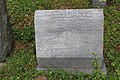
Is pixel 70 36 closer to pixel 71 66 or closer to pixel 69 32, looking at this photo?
pixel 69 32

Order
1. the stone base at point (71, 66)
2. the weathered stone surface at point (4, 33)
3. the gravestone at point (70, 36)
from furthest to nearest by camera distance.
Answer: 1. the weathered stone surface at point (4, 33)
2. the stone base at point (71, 66)
3. the gravestone at point (70, 36)

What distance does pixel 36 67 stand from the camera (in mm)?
4406

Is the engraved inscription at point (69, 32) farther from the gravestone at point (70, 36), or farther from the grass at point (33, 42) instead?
the grass at point (33, 42)

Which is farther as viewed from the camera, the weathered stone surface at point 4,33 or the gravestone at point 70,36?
the weathered stone surface at point 4,33

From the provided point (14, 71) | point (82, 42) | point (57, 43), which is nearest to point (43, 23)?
point (57, 43)

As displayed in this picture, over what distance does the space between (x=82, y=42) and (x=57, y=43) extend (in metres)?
0.38

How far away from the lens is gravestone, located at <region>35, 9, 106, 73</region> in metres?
4.06

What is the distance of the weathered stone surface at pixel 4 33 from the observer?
175 inches

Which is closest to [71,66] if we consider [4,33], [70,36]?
[70,36]

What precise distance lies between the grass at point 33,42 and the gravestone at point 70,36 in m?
0.24

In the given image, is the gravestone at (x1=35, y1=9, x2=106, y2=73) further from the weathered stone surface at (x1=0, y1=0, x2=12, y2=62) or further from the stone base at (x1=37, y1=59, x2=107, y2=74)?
the weathered stone surface at (x1=0, y1=0, x2=12, y2=62)

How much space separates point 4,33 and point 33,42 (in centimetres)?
71

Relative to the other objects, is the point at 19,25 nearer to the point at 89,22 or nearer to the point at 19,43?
the point at 19,43

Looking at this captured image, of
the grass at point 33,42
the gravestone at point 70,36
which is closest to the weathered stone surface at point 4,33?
the grass at point 33,42
